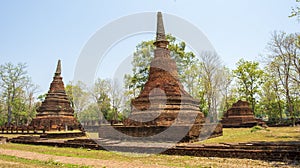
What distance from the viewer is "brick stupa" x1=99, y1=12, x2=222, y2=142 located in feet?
50.7

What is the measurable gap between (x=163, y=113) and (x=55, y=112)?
2349cm

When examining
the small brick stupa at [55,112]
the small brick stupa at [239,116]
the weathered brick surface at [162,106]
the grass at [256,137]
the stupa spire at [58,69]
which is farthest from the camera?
the stupa spire at [58,69]

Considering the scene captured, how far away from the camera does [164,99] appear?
1875 centimetres

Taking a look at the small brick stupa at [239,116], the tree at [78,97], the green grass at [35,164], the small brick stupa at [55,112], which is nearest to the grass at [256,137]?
the green grass at [35,164]

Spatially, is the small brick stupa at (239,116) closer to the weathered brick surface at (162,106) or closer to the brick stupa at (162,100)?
the weathered brick surface at (162,106)

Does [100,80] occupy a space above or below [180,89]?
above

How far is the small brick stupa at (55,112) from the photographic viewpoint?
1345 inches

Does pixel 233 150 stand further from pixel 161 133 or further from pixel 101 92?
pixel 101 92

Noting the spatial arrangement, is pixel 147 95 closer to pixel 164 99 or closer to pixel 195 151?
pixel 164 99

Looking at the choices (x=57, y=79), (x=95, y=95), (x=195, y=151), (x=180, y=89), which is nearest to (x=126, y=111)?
(x=95, y=95)

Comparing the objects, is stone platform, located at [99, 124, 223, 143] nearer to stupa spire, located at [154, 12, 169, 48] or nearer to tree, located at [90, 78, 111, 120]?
stupa spire, located at [154, 12, 169, 48]

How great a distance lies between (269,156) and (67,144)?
34.7ft

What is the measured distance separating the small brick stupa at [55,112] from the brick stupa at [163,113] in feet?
56.9

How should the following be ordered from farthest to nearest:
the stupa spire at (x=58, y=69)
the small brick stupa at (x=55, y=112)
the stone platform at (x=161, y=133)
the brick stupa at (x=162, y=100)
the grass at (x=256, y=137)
A: the stupa spire at (x=58, y=69)
the small brick stupa at (x=55, y=112)
the brick stupa at (x=162, y=100)
the grass at (x=256, y=137)
the stone platform at (x=161, y=133)
